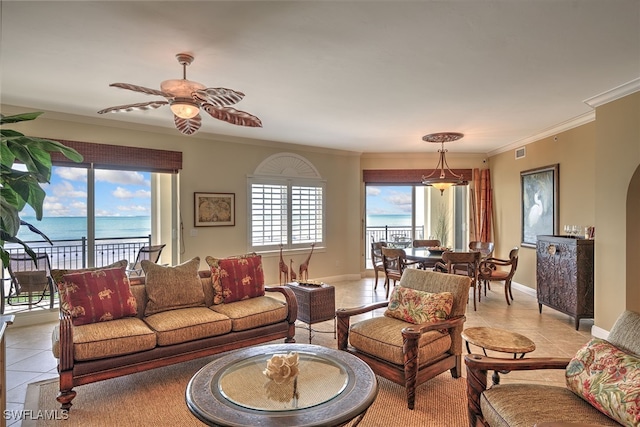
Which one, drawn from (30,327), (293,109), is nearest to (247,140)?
(293,109)

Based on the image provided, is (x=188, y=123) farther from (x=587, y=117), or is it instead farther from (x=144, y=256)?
(x=587, y=117)

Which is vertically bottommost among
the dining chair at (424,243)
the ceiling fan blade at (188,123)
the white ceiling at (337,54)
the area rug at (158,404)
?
the area rug at (158,404)

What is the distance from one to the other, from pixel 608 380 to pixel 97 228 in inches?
293

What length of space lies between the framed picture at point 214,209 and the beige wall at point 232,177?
0.29 ft

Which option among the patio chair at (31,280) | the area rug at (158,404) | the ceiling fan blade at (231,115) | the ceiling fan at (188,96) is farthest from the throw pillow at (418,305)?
the patio chair at (31,280)

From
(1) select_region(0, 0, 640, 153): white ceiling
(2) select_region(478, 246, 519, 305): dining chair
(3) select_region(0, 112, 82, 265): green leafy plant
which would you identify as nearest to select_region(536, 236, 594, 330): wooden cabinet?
(2) select_region(478, 246, 519, 305): dining chair

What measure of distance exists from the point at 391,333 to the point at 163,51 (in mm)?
2859

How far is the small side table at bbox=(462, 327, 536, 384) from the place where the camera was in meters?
2.23

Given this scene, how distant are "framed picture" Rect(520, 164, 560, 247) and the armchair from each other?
11.5 feet

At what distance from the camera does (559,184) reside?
541 cm

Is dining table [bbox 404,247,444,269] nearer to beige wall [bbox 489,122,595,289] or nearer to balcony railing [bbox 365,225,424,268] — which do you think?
beige wall [bbox 489,122,595,289]

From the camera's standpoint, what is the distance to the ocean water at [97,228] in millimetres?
5352

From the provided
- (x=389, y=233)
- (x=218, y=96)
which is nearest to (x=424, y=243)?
(x=389, y=233)

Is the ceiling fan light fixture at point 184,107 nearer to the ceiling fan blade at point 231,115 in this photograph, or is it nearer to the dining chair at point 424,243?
the ceiling fan blade at point 231,115
